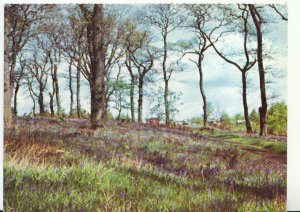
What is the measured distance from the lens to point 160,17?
5.17 m

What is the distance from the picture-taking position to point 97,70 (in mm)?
5301

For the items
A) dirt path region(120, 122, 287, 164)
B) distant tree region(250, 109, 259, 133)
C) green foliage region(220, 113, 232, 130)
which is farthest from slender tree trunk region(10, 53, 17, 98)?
distant tree region(250, 109, 259, 133)

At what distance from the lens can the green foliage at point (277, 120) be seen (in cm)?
496

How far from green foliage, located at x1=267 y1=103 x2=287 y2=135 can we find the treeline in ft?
0.34

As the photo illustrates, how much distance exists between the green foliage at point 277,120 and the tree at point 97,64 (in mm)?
1883

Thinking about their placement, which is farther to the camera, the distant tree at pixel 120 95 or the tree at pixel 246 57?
the distant tree at pixel 120 95

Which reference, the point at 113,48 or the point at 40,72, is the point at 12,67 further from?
the point at 113,48

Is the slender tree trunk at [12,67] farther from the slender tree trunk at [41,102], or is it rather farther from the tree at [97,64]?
the tree at [97,64]

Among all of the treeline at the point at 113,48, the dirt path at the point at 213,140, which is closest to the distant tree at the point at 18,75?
the treeline at the point at 113,48

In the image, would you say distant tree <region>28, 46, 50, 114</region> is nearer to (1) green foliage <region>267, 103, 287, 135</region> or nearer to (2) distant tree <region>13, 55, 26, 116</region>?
(2) distant tree <region>13, 55, 26, 116</region>

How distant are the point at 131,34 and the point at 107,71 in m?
0.52

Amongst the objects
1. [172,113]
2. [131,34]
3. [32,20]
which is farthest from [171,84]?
[32,20]

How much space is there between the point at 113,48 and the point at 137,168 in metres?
1.44

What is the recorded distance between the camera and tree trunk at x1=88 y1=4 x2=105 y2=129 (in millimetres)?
5215
